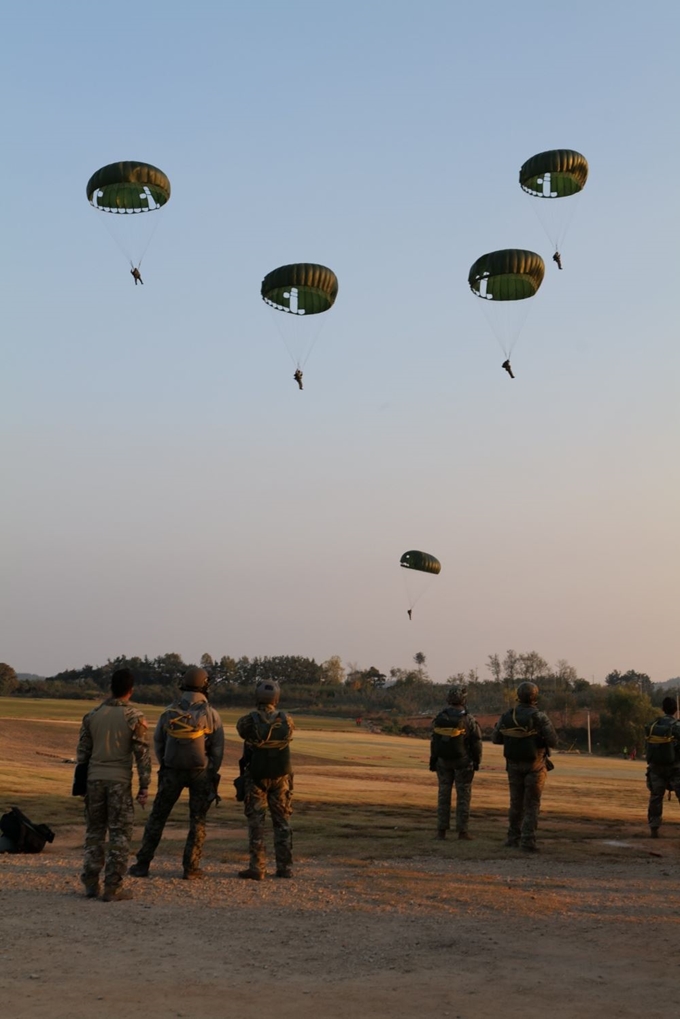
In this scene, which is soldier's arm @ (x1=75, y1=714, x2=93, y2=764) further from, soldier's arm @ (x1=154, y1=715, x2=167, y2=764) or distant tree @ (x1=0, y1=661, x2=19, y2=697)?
distant tree @ (x1=0, y1=661, x2=19, y2=697)

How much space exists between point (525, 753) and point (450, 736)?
4.81ft

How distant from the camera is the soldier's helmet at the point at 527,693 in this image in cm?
1410

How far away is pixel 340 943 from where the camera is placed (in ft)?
27.1

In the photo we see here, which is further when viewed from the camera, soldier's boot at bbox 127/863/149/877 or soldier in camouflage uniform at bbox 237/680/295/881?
soldier in camouflage uniform at bbox 237/680/295/881

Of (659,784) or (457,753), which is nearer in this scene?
(457,753)

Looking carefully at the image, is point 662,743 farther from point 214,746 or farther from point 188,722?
point 188,722

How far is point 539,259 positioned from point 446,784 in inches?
705

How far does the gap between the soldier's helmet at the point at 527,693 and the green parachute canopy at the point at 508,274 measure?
16.7 m

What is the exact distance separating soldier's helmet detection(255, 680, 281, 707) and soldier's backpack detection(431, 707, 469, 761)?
428 centimetres

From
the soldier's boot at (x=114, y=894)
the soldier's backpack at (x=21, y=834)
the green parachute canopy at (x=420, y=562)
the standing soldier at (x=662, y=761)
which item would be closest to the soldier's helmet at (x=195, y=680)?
the soldier's boot at (x=114, y=894)

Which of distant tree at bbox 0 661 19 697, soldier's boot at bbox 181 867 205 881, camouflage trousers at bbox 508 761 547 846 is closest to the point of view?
soldier's boot at bbox 181 867 205 881

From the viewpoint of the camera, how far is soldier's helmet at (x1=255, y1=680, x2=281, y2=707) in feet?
37.8

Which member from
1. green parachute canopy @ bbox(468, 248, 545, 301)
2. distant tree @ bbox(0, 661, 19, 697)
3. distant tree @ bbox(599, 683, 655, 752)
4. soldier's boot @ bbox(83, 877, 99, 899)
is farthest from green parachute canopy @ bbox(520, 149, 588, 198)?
distant tree @ bbox(0, 661, 19, 697)

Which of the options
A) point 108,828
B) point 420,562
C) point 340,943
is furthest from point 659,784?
point 420,562
